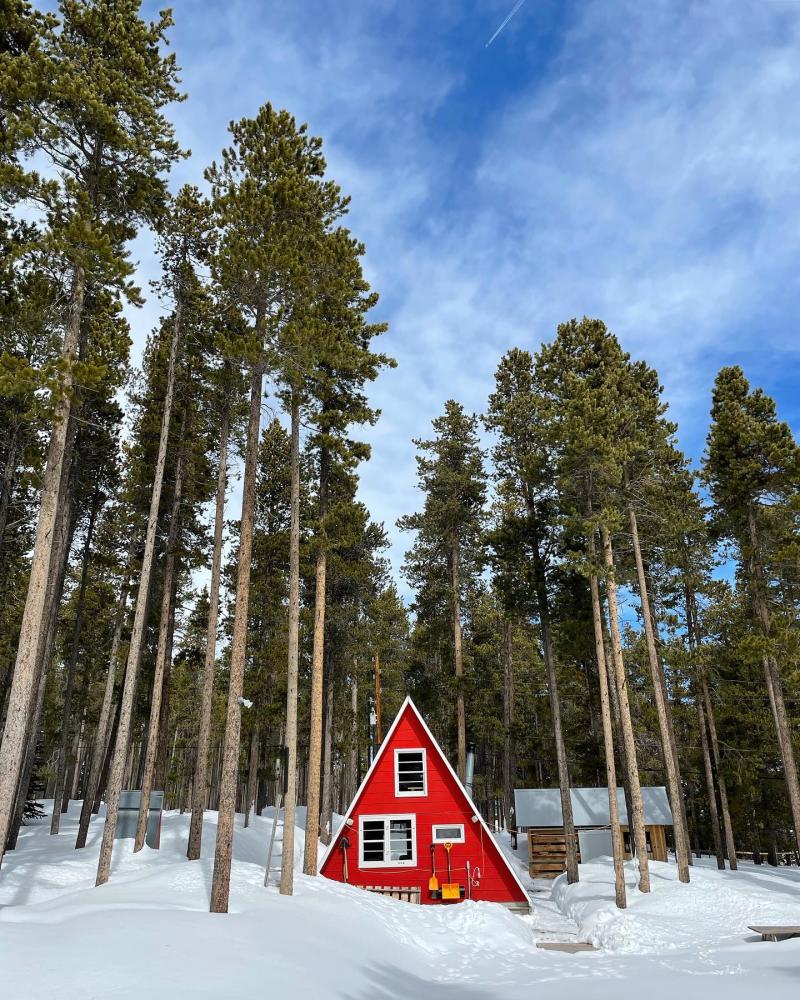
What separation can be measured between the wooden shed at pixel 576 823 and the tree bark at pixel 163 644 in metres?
15.9

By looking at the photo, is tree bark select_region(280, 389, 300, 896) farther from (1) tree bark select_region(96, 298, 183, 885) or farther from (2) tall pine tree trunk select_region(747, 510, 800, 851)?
(2) tall pine tree trunk select_region(747, 510, 800, 851)

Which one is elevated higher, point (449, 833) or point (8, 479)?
point (8, 479)

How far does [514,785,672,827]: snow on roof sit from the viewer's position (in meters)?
27.5

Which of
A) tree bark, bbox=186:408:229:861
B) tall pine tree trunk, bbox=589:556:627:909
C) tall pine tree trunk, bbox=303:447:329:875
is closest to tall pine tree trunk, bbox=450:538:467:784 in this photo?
tall pine tree trunk, bbox=589:556:627:909

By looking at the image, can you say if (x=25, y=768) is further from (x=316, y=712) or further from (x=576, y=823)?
(x=576, y=823)

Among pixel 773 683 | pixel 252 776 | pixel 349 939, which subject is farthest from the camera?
pixel 252 776

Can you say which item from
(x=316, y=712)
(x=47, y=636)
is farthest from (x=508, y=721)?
(x=47, y=636)

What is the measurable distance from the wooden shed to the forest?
3.27 metres

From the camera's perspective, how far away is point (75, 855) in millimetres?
19906

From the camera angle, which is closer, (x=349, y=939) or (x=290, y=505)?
(x=349, y=939)

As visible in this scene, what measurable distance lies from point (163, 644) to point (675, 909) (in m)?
17.0

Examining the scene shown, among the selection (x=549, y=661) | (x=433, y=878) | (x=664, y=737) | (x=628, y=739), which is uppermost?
(x=549, y=661)

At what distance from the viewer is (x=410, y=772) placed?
2098cm

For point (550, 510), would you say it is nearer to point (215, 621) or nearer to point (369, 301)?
point (369, 301)
